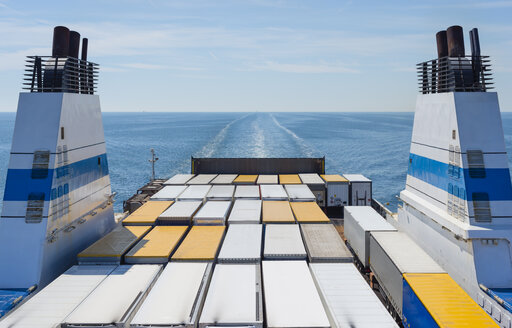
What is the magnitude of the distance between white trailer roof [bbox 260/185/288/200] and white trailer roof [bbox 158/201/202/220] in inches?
210

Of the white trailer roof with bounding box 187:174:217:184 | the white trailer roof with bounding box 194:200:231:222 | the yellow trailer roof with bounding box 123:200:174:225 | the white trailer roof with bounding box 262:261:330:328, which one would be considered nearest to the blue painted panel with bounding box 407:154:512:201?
the white trailer roof with bounding box 262:261:330:328

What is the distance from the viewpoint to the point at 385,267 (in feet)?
49.0

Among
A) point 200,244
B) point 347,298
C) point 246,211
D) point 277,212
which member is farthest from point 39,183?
point 277,212

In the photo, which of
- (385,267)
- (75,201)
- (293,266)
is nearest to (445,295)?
(385,267)

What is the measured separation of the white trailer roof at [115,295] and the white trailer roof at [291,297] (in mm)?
4749

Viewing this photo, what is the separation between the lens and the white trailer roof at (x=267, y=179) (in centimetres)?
3057

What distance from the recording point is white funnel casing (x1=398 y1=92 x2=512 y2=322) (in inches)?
530

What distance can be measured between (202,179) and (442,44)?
72.9 feet

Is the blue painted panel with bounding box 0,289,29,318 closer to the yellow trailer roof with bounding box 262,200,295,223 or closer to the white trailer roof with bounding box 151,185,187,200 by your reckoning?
the yellow trailer roof with bounding box 262,200,295,223

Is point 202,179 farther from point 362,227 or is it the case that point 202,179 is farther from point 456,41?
point 456,41

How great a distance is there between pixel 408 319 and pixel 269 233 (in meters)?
8.09

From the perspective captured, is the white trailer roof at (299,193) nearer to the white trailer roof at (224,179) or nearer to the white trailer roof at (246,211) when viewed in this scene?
the white trailer roof at (246,211)

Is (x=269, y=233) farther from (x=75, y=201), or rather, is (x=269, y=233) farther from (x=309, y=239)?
(x=75, y=201)

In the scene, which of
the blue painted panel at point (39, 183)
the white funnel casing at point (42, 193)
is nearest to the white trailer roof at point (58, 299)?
the white funnel casing at point (42, 193)
